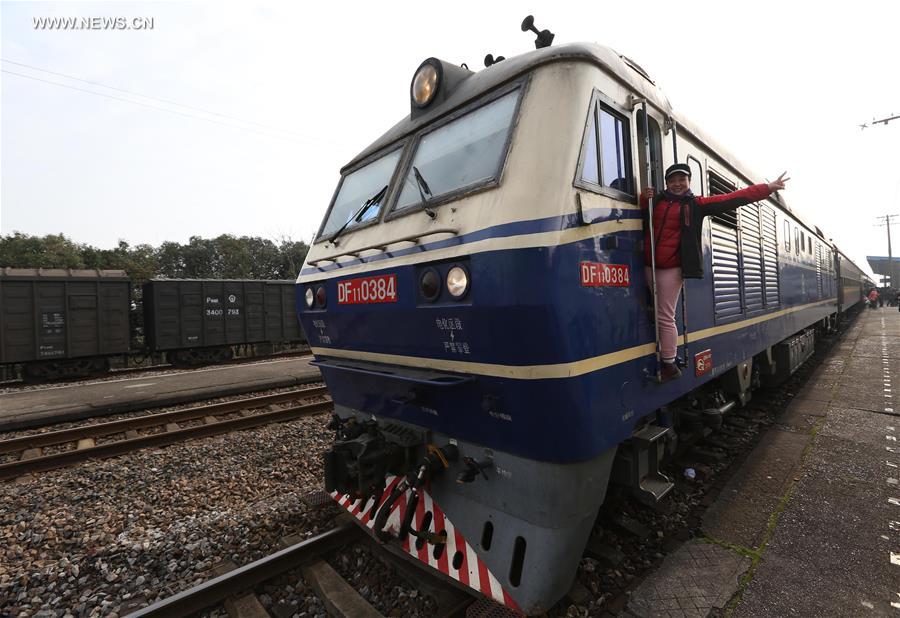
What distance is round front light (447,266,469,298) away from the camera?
8.07 feet

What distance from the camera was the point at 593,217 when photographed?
2520mm

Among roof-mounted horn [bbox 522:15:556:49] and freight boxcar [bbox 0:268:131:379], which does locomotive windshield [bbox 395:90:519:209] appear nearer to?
roof-mounted horn [bbox 522:15:556:49]

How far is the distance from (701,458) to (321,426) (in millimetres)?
5051

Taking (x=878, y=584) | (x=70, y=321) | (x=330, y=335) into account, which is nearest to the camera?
(x=878, y=584)

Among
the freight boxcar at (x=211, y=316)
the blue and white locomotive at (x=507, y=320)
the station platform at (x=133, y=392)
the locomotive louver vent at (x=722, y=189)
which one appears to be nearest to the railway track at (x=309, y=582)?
the blue and white locomotive at (x=507, y=320)

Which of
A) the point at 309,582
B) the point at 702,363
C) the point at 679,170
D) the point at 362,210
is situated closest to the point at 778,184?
the point at 679,170

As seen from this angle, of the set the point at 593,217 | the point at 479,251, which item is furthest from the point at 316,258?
the point at 593,217

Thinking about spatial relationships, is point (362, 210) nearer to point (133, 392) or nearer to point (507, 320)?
point (507, 320)

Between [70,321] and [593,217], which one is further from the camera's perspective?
[70,321]

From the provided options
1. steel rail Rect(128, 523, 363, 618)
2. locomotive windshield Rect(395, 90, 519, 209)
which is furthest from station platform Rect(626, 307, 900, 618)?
locomotive windshield Rect(395, 90, 519, 209)

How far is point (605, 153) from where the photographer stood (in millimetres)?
2787

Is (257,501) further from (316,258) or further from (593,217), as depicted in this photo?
(593,217)

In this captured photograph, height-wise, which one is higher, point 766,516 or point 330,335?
point 330,335

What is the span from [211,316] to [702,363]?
1690cm
